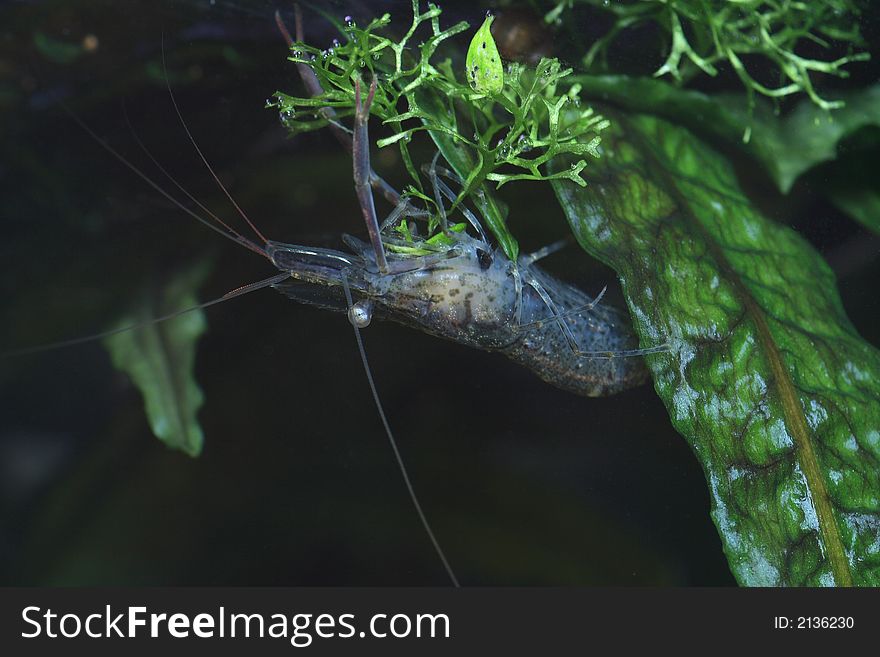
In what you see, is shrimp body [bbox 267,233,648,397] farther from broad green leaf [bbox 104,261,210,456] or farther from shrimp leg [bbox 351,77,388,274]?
broad green leaf [bbox 104,261,210,456]

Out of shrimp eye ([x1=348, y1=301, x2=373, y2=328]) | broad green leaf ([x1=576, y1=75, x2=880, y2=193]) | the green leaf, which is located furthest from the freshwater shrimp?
broad green leaf ([x1=576, y1=75, x2=880, y2=193])

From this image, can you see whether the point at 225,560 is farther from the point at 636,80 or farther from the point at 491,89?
the point at 636,80

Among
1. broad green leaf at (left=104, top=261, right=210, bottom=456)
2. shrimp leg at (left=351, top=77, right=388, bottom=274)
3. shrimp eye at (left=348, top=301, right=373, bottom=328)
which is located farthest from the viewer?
broad green leaf at (left=104, top=261, right=210, bottom=456)

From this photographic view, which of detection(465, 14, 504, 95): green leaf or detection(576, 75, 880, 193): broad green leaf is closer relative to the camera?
detection(465, 14, 504, 95): green leaf

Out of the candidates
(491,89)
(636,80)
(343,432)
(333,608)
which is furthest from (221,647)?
(636,80)

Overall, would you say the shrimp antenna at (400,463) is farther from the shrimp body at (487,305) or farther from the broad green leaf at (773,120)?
the broad green leaf at (773,120)

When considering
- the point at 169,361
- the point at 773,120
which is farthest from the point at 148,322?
the point at 773,120
